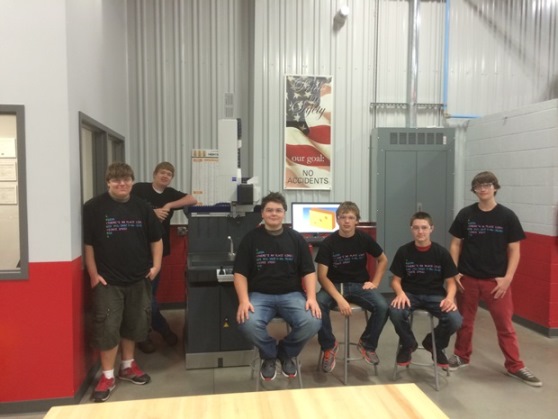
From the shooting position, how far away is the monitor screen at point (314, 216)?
4.94 m

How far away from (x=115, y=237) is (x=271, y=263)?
1078mm

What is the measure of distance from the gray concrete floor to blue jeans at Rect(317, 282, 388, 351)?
0.98 feet

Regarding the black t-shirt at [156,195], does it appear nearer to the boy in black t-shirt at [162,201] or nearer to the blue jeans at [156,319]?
the boy in black t-shirt at [162,201]

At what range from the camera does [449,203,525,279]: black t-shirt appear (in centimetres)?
322

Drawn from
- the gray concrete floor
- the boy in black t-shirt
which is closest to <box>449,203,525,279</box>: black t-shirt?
the gray concrete floor

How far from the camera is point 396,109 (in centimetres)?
527

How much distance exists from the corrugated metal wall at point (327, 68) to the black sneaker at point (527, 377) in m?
2.50

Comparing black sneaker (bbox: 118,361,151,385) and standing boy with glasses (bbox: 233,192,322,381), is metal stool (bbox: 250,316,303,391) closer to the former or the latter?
standing boy with glasses (bbox: 233,192,322,381)

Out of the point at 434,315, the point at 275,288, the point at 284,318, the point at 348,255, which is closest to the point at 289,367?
the point at 284,318

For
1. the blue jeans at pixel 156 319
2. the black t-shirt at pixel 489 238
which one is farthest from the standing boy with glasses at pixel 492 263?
the blue jeans at pixel 156 319

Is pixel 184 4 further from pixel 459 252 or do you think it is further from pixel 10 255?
pixel 459 252

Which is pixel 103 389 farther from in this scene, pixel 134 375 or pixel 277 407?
pixel 277 407

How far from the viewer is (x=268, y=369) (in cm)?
278

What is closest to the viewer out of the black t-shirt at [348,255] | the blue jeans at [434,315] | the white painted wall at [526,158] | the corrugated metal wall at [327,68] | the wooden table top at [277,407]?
the wooden table top at [277,407]
